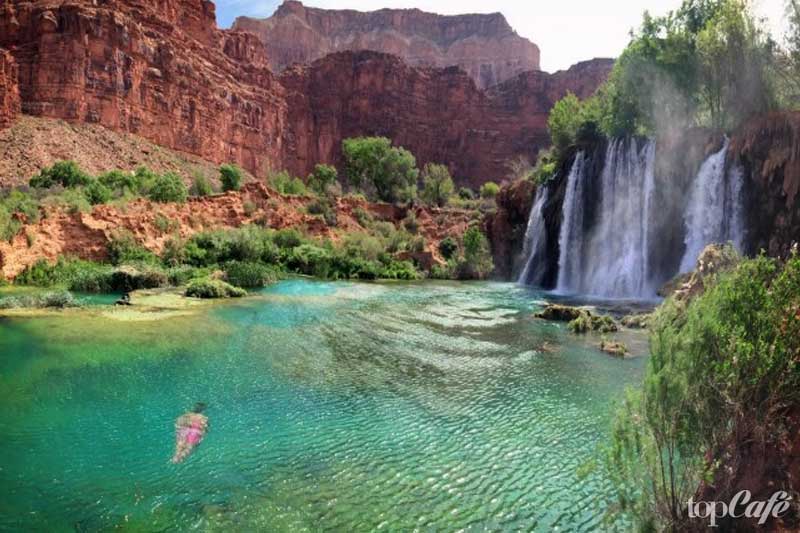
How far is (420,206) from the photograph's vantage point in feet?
152

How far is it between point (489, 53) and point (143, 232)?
11156 centimetres

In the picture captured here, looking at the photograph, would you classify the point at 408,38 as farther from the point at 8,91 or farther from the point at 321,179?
the point at 8,91

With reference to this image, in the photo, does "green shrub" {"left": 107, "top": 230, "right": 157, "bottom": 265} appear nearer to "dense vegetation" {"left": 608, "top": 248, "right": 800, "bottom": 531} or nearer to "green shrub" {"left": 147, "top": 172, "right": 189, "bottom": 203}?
"green shrub" {"left": 147, "top": 172, "right": 189, "bottom": 203}

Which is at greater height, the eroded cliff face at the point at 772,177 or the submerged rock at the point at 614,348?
the eroded cliff face at the point at 772,177

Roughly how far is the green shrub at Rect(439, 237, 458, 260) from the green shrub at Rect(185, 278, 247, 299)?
21.3m

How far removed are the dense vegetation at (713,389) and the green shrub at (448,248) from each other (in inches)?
1336

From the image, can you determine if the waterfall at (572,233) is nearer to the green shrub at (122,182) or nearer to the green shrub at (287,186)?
the green shrub at (287,186)

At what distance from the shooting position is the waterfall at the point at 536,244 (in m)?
32.9

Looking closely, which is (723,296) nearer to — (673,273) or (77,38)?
(673,273)

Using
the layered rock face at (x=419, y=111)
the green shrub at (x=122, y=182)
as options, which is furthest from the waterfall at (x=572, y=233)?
the layered rock face at (x=419, y=111)

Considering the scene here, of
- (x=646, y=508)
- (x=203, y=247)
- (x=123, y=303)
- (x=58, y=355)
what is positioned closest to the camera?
(x=646, y=508)

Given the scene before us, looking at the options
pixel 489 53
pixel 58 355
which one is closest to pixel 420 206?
pixel 58 355

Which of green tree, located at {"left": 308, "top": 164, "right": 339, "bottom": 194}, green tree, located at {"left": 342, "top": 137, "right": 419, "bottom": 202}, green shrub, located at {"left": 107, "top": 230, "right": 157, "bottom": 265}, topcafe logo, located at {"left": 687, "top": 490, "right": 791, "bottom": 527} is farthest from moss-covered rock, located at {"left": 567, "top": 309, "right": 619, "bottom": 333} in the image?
green tree, located at {"left": 308, "top": 164, "right": 339, "bottom": 194}

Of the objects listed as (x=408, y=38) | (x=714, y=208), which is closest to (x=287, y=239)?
(x=714, y=208)
